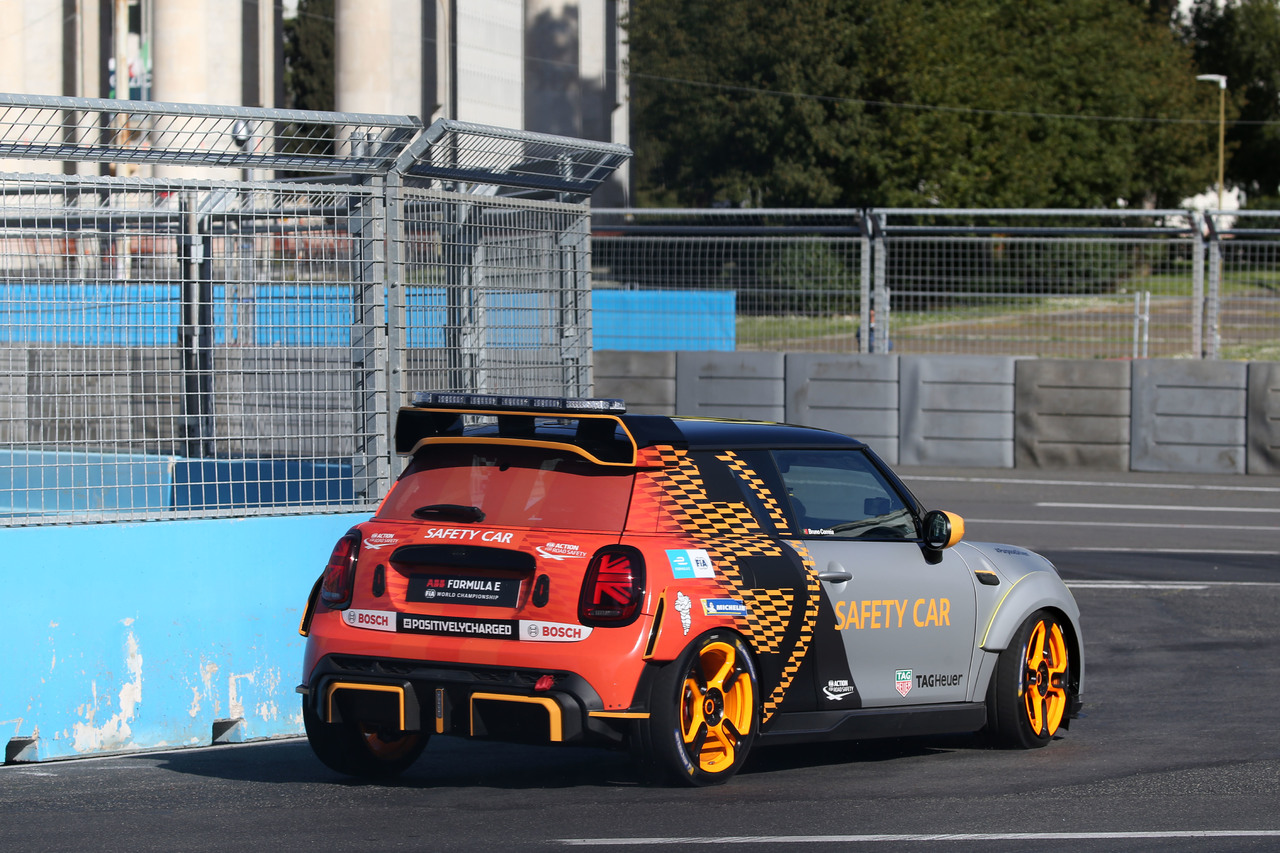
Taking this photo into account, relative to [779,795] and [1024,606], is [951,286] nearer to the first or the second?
[1024,606]

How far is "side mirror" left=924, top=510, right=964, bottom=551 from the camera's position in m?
6.56

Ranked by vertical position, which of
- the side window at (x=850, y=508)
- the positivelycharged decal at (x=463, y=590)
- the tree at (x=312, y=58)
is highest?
the tree at (x=312, y=58)

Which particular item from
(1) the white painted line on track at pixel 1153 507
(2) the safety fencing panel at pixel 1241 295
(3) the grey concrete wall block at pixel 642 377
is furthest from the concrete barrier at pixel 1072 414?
(3) the grey concrete wall block at pixel 642 377

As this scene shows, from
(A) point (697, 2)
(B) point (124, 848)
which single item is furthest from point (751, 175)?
(B) point (124, 848)

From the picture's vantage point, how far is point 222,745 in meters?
6.99

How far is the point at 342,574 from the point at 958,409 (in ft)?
45.5

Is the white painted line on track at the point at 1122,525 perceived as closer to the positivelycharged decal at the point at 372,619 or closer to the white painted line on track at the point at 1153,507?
the white painted line on track at the point at 1153,507

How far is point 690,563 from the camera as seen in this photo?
568 centimetres

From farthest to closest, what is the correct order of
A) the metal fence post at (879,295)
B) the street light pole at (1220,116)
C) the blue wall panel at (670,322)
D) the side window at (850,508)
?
the street light pole at (1220,116) < the blue wall panel at (670,322) < the metal fence post at (879,295) < the side window at (850,508)

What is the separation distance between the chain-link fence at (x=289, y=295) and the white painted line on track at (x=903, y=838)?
285 cm

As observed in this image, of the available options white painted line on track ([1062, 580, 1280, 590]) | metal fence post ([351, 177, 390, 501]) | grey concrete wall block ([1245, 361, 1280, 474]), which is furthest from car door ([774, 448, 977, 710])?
grey concrete wall block ([1245, 361, 1280, 474])

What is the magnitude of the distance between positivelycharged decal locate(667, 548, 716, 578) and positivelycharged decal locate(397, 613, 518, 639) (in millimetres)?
583

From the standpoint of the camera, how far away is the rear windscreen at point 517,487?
569cm

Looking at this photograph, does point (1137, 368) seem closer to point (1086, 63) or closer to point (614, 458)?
point (614, 458)
